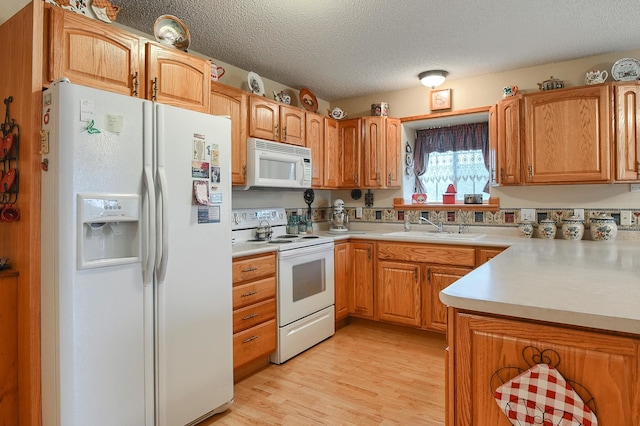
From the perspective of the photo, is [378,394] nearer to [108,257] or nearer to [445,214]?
[108,257]

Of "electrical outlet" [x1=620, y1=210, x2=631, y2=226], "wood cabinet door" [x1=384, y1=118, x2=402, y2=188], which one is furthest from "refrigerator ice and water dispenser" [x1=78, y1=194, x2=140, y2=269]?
"electrical outlet" [x1=620, y1=210, x2=631, y2=226]

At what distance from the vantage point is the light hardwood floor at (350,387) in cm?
209

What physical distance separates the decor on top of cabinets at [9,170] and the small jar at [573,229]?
141 inches

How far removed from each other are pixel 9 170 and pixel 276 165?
1770 mm

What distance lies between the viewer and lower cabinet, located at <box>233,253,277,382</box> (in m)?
2.43

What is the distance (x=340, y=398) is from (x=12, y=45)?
8.35ft

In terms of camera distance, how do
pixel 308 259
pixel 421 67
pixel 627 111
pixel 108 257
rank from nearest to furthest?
pixel 108 257, pixel 627 111, pixel 308 259, pixel 421 67

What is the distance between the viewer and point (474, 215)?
3.55 metres

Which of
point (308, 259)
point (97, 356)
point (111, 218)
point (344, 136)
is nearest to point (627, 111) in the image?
point (344, 136)

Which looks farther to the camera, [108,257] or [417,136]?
[417,136]

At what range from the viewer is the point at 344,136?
3959mm

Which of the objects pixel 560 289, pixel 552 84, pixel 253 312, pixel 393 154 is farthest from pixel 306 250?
pixel 552 84

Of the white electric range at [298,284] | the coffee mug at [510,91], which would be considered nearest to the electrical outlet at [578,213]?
the coffee mug at [510,91]

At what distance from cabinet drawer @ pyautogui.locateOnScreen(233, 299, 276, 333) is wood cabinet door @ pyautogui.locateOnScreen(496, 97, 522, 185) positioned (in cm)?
219
